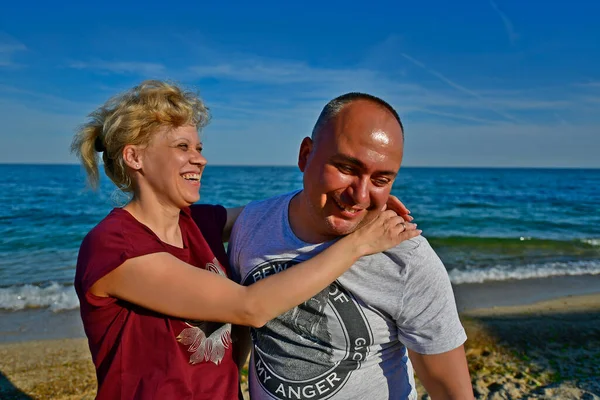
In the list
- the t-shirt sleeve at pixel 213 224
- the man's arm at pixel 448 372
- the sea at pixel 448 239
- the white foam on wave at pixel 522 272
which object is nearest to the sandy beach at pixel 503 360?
the sea at pixel 448 239

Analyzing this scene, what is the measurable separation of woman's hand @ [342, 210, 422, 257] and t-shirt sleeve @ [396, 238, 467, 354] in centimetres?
9

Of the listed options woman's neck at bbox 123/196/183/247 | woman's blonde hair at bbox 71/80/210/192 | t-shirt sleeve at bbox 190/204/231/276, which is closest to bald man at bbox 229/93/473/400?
t-shirt sleeve at bbox 190/204/231/276

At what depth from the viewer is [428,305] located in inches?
90.0

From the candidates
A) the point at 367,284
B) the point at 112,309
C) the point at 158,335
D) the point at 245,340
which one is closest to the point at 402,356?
the point at 367,284

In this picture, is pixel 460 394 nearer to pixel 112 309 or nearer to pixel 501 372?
pixel 112 309

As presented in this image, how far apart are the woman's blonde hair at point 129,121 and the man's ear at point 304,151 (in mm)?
700

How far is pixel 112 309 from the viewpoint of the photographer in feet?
7.48

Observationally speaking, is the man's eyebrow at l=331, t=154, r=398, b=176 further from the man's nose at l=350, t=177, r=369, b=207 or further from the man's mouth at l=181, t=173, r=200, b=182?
the man's mouth at l=181, t=173, r=200, b=182

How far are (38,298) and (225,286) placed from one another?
26.1 ft

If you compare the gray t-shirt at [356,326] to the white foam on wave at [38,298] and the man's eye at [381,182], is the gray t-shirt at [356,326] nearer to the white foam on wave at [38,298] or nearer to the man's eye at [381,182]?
the man's eye at [381,182]

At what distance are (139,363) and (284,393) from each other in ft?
2.38

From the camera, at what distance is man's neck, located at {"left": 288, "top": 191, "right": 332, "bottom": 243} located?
2531 millimetres

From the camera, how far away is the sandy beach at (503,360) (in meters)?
5.33

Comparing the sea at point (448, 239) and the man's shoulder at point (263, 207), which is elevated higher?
the man's shoulder at point (263, 207)
